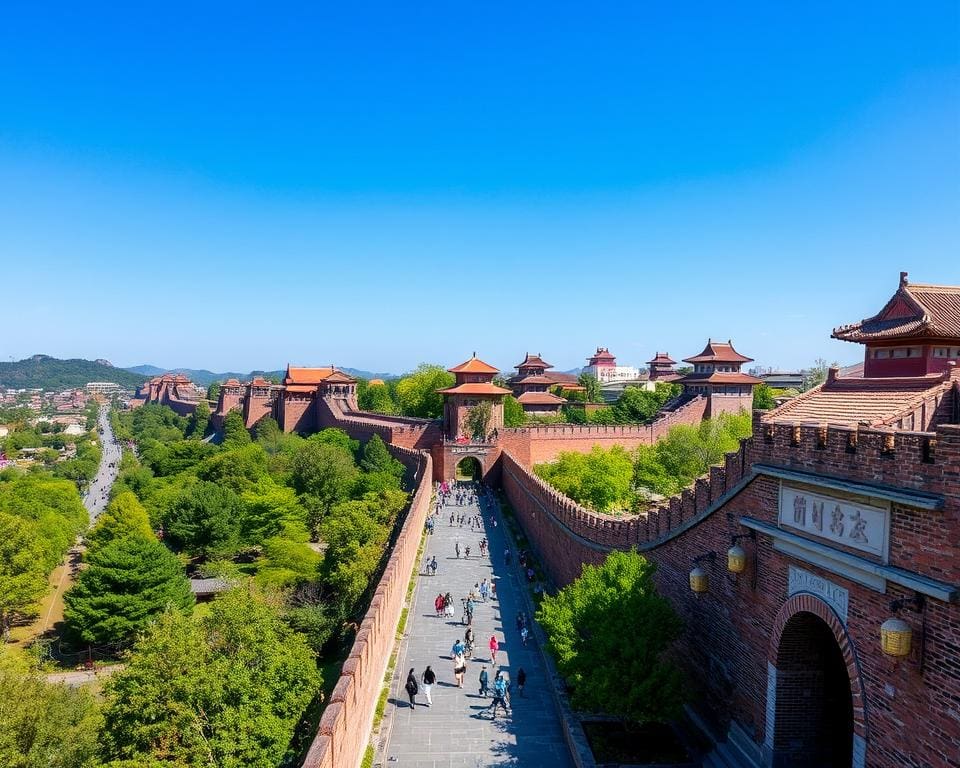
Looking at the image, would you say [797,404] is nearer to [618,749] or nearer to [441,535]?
[618,749]

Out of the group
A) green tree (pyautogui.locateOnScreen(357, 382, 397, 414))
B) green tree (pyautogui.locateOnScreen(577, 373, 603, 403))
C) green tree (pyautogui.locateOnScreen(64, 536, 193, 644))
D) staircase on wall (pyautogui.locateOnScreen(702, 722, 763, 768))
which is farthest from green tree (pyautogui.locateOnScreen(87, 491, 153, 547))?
green tree (pyautogui.locateOnScreen(577, 373, 603, 403))

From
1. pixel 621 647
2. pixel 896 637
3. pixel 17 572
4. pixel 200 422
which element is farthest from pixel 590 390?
pixel 896 637

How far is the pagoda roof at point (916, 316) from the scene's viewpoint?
1234 cm

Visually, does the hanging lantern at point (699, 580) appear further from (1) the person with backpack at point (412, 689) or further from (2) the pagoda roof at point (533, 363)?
(2) the pagoda roof at point (533, 363)

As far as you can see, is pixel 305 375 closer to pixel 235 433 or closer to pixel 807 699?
→ pixel 235 433

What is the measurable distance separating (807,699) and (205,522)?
33.8 metres

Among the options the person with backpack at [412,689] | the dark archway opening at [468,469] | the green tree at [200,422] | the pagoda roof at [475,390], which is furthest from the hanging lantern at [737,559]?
the green tree at [200,422]

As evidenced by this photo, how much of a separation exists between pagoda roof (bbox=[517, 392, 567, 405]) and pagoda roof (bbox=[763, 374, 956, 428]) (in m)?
47.7

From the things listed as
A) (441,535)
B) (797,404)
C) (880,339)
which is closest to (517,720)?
(797,404)

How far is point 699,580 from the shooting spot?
11422 mm

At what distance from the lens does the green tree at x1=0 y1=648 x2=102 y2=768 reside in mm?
14359

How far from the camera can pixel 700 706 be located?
12.0 meters

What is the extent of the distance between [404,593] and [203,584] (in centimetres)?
1772

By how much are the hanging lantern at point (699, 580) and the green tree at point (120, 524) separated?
105ft
